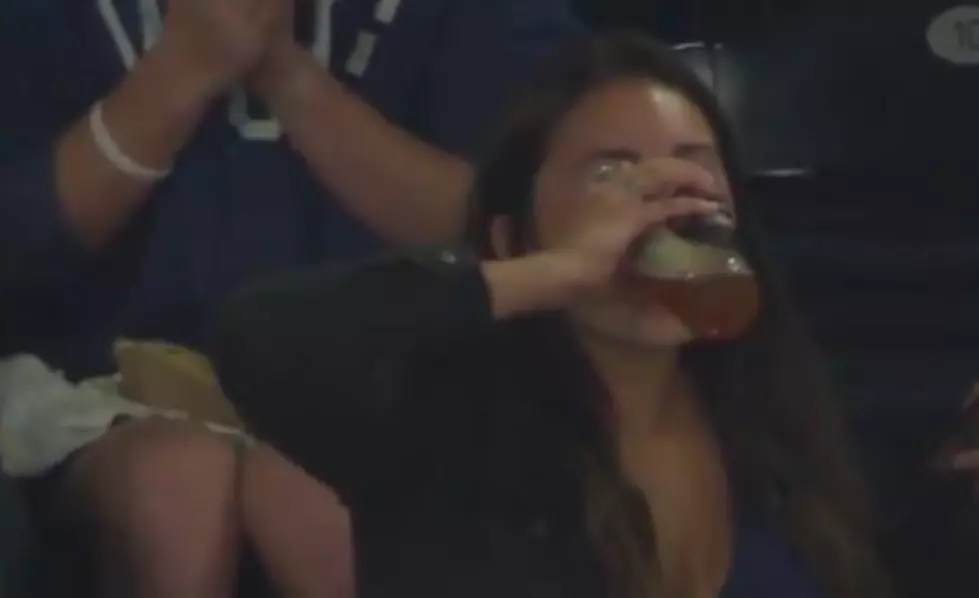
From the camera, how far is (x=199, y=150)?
1.42 m

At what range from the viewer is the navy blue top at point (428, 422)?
1.03m

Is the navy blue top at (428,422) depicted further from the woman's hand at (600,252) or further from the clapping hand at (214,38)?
the clapping hand at (214,38)

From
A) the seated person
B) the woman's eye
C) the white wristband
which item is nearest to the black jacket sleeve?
the woman's eye

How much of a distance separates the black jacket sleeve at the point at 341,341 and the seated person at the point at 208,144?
225 millimetres

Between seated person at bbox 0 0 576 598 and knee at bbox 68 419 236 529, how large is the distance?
24 millimetres

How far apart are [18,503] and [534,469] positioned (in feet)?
0.99

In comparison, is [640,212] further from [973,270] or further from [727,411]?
[973,270]

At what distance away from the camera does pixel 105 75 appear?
1.44m

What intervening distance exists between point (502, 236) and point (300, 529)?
0.22 m

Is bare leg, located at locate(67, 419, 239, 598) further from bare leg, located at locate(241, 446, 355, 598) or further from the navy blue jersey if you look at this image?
the navy blue jersey

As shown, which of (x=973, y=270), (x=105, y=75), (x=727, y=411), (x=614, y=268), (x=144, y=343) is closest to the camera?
(x=614, y=268)

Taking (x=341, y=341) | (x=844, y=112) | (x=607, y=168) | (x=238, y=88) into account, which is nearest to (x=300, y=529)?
(x=341, y=341)

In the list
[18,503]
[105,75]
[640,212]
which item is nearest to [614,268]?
[640,212]

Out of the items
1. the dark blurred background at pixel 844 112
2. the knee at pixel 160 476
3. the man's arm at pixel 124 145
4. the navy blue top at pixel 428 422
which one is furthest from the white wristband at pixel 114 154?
the dark blurred background at pixel 844 112
